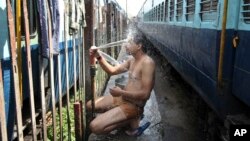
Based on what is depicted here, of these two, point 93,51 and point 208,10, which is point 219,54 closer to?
point 208,10

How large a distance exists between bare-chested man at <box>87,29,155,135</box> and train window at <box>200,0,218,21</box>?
0.91m

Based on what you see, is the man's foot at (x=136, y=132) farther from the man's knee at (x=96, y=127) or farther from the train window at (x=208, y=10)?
the train window at (x=208, y=10)

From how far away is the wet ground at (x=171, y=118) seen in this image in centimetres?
530

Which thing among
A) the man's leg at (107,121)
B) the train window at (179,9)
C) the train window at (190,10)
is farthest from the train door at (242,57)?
the train window at (179,9)

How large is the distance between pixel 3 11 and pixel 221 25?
2.23 metres

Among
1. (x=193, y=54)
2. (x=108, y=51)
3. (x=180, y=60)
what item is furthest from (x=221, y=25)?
(x=108, y=51)

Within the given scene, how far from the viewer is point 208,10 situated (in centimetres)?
484

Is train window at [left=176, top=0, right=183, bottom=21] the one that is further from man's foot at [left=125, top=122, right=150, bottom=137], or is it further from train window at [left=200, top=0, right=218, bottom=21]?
man's foot at [left=125, top=122, right=150, bottom=137]

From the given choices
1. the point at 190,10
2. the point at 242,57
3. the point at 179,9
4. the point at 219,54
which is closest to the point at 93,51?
the point at 219,54

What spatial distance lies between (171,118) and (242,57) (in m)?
3.06

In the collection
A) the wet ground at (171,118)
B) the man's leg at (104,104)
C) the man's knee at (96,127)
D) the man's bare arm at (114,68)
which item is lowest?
the wet ground at (171,118)

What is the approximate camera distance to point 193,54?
5516mm

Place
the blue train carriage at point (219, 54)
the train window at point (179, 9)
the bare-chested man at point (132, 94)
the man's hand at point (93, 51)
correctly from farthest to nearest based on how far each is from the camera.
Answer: the train window at point (179, 9) → the bare-chested man at point (132, 94) → the man's hand at point (93, 51) → the blue train carriage at point (219, 54)

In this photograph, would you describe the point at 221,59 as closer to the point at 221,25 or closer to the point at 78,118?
the point at 221,25
